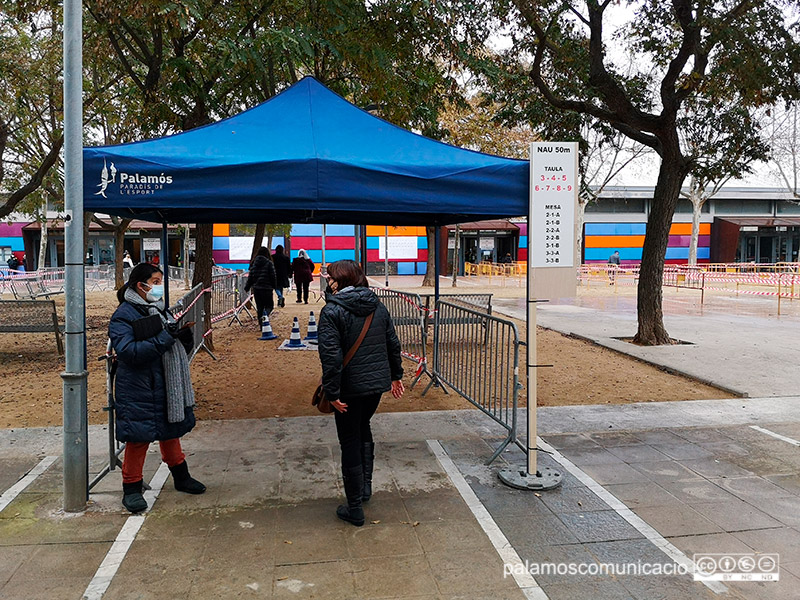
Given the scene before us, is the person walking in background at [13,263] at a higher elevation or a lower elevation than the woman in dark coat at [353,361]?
higher

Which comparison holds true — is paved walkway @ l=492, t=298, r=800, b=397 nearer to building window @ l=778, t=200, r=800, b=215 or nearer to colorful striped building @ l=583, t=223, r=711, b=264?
colorful striped building @ l=583, t=223, r=711, b=264

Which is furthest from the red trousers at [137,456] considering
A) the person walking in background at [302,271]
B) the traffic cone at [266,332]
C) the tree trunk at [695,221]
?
the tree trunk at [695,221]

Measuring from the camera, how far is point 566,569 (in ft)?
11.9

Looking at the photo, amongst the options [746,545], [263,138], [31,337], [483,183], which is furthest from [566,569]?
[31,337]

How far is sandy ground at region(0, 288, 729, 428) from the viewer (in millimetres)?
7168

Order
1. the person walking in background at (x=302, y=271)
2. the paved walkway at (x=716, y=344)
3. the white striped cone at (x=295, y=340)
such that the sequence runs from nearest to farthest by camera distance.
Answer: the paved walkway at (x=716, y=344) → the white striped cone at (x=295, y=340) → the person walking in background at (x=302, y=271)

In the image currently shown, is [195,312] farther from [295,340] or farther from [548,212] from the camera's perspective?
[548,212]

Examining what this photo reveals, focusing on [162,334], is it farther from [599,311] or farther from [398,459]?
[599,311]

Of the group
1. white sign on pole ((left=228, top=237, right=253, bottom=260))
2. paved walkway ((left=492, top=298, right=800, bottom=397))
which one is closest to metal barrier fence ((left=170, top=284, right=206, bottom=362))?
paved walkway ((left=492, top=298, right=800, bottom=397))

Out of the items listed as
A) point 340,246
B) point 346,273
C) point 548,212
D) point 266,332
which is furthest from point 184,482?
point 340,246

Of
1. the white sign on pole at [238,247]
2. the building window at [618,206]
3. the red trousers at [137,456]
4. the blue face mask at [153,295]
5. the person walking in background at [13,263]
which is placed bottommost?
the red trousers at [137,456]

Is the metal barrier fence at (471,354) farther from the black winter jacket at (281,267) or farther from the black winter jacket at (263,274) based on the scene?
the black winter jacket at (281,267)

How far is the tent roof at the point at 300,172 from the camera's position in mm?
4422

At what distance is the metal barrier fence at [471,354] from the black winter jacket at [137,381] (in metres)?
2.94
